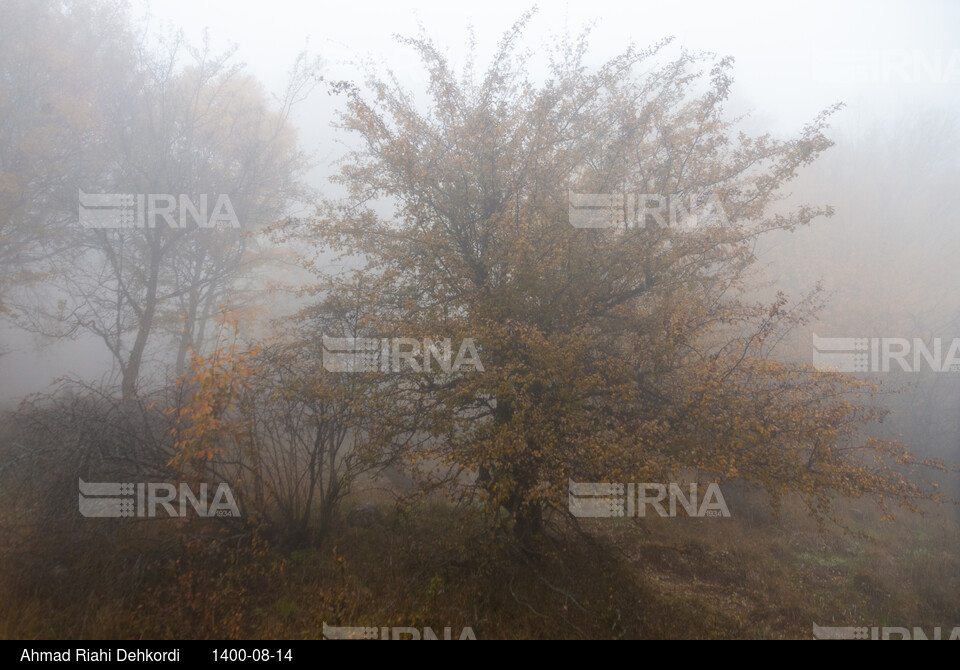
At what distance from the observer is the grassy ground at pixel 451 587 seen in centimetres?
546

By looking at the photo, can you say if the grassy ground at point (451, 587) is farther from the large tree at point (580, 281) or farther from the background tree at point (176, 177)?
the background tree at point (176, 177)

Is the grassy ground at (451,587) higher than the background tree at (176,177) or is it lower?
lower

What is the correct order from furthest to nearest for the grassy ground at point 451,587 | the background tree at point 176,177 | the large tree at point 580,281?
1. the background tree at point 176,177
2. the large tree at point 580,281
3. the grassy ground at point 451,587

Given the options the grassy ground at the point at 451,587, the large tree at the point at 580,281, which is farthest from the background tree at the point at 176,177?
the grassy ground at the point at 451,587

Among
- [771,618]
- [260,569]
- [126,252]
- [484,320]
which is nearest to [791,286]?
[771,618]

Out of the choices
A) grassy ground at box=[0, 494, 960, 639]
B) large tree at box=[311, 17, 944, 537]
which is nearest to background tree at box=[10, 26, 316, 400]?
large tree at box=[311, 17, 944, 537]

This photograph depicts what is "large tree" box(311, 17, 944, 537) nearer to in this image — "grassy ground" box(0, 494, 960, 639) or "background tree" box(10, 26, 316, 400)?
"grassy ground" box(0, 494, 960, 639)

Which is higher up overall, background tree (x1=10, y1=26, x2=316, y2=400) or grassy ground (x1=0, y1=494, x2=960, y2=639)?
background tree (x1=10, y1=26, x2=316, y2=400)

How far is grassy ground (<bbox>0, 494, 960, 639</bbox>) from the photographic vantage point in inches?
215

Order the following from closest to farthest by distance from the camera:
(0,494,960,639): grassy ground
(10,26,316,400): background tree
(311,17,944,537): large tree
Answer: (0,494,960,639): grassy ground → (311,17,944,537): large tree → (10,26,316,400): background tree

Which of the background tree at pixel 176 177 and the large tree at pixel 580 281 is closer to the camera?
the large tree at pixel 580 281

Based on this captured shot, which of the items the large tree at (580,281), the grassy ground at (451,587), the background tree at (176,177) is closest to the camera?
the grassy ground at (451,587)

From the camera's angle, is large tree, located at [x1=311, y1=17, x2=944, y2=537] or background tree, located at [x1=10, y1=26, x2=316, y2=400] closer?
large tree, located at [x1=311, y1=17, x2=944, y2=537]

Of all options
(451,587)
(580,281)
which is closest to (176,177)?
(580,281)
